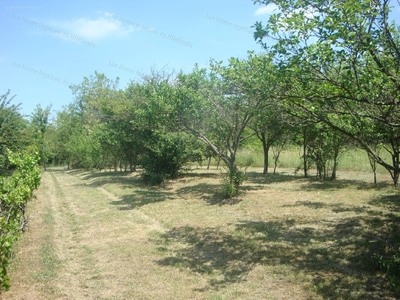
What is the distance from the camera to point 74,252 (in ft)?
22.8

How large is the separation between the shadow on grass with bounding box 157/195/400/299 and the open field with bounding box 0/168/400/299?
0.7 inches

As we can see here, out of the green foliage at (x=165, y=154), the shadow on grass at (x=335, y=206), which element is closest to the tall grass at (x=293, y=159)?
the green foliage at (x=165, y=154)

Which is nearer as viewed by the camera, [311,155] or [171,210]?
[171,210]

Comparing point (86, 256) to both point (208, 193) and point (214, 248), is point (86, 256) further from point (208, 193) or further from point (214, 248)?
point (208, 193)

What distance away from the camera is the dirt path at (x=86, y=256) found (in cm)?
498

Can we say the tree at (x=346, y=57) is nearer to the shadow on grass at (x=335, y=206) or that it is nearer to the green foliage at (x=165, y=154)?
the shadow on grass at (x=335, y=206)

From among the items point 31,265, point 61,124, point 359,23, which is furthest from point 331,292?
point 61,124

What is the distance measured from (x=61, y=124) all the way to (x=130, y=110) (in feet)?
106

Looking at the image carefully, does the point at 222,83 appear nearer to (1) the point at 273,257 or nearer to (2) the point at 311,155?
(1) the point at 273,257

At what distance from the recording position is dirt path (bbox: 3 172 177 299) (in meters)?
4.98

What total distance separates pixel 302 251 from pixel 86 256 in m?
4.05

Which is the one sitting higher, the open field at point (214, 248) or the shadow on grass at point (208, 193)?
the shadow on grass at point (208, 193)

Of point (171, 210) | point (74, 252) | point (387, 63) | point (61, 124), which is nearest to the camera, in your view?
point (387, 63)

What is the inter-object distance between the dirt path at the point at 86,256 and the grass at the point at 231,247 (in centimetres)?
3
